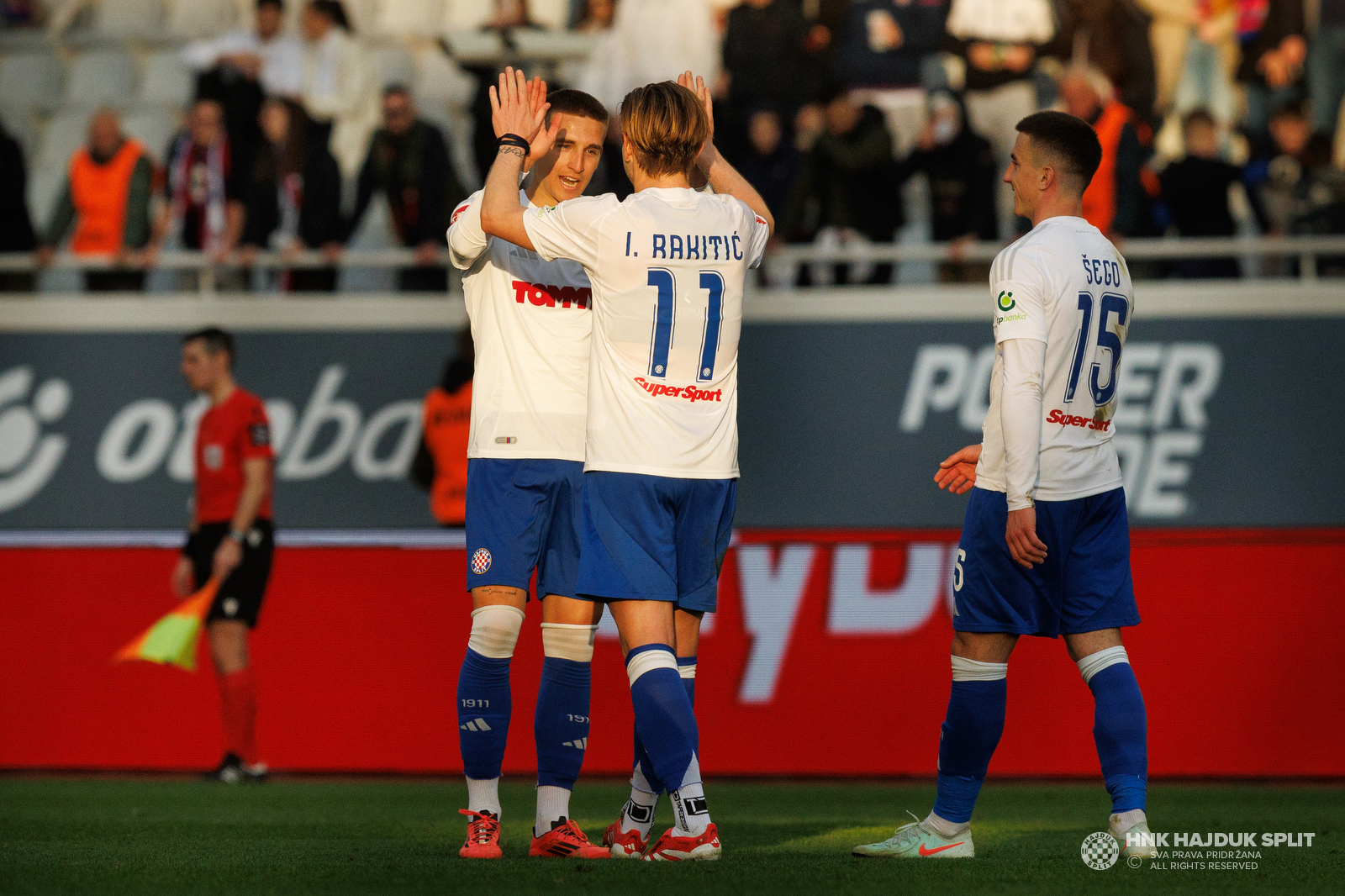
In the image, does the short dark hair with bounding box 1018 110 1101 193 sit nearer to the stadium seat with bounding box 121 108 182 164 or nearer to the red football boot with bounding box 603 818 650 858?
the red football boot with bounding box 603 818 650 858

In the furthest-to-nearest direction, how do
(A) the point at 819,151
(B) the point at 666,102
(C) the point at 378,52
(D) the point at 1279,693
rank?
1. (C) the point at 378,52
2. (A) the point at 819,151
3. (D) the point at 1279,693
4. (B) the point at 666,102

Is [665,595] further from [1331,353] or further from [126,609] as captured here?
[1331,353]

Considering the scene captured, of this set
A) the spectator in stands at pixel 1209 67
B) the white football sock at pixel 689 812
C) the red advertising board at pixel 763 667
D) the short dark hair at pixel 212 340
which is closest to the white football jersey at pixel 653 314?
the white football sock at pixel 689 812

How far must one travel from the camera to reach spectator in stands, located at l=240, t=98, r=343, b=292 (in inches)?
493

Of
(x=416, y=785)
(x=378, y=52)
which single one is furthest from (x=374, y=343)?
(x=416, y=785)

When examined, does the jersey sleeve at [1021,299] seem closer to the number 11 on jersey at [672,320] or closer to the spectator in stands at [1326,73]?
the number 11 on jersey at [672,320]

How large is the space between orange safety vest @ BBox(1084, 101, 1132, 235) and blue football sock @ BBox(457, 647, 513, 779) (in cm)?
782

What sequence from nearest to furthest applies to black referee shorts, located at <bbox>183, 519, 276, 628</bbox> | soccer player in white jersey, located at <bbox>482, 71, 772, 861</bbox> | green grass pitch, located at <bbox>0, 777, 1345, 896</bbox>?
green grass pitch, located at <bbox>0, 777, 1345, 896</bbox>, soccer player in white jersey, located at <bbox>482, 71, 772, 861</bbox>, black referee shorts, located at <bbox>183, 519, 276, 628</bbox>

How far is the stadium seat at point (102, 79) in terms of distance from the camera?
50.3 ft

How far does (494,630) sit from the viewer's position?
4875 mm

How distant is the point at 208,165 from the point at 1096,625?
382 inches

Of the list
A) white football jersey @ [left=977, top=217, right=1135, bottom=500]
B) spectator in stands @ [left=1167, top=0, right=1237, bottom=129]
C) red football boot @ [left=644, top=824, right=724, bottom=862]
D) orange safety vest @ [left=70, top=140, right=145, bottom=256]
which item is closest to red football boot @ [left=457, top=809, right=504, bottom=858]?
red football boot @ [left=644, top=824, right=724, bottom=862]

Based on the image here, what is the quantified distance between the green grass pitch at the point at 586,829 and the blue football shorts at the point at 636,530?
2.61 feet

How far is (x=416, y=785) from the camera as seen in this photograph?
25.4ft
